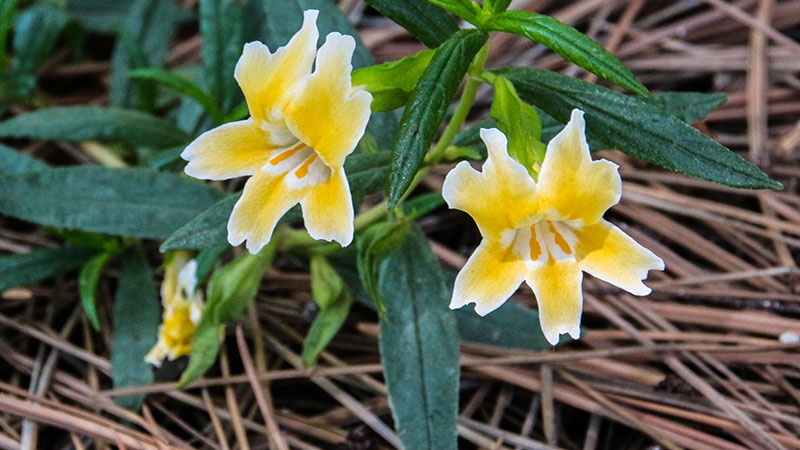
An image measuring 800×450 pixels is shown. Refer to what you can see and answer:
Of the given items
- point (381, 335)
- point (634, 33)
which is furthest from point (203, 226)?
point (634, 33)

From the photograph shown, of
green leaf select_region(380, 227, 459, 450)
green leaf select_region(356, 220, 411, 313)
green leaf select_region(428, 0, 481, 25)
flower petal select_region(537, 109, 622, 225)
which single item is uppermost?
green leaf select_region(428, 0, 481, 25)

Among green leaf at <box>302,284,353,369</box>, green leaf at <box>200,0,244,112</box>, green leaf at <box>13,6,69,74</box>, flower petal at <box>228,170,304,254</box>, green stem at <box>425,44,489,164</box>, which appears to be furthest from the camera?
green leaf at <box>13,6,69,74</box>

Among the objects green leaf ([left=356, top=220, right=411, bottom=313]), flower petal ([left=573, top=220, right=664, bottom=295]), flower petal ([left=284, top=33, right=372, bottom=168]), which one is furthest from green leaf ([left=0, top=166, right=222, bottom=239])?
flower petal ([left=573, top=220, right=664, bottom=295])

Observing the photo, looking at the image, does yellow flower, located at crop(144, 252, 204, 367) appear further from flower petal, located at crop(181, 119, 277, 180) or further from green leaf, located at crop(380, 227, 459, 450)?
flower petal, located at crop(181, 119, 277, 180)

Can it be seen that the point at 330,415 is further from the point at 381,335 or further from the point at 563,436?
the point at 563,436

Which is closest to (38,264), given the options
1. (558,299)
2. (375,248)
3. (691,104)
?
(375,248)

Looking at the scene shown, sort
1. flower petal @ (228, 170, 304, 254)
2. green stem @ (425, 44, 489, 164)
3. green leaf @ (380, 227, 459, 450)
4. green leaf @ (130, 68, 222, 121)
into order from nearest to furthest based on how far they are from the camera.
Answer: flower petal @ (228, 170, 304, 254), green stem @ (425, 44, 489, 164), green leaf @ (380, 227, 459, 450), green leaf @ (130, 68, 222, 121)
